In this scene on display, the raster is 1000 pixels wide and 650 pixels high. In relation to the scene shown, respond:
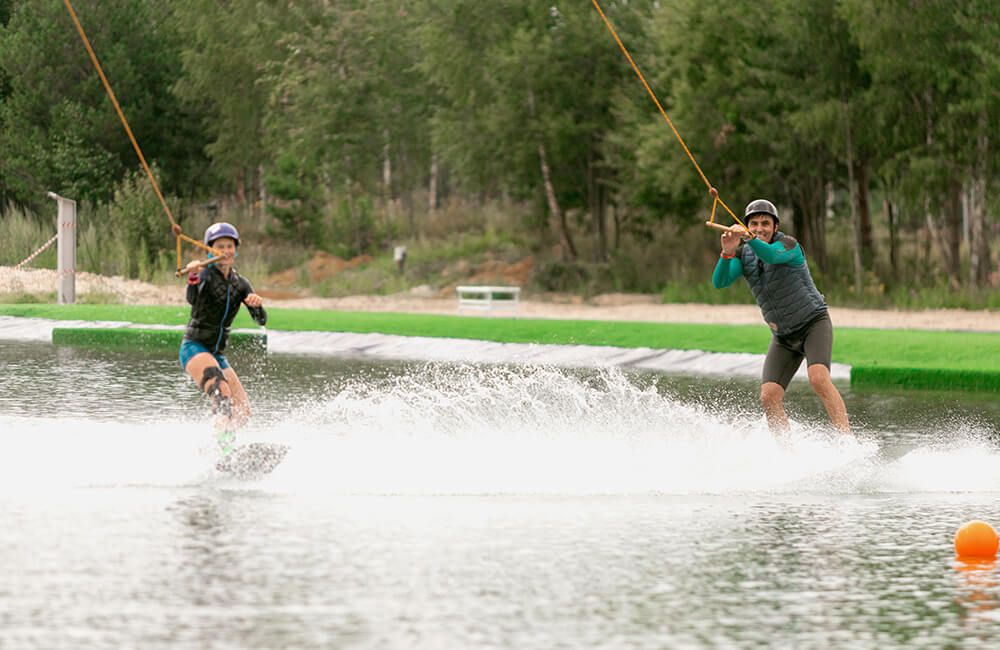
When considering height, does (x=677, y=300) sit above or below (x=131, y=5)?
below

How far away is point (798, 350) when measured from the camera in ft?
43.2

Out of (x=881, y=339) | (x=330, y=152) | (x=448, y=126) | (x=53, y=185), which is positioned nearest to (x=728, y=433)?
(x=881, y=339)

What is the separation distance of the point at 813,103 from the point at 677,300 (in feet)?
18.9

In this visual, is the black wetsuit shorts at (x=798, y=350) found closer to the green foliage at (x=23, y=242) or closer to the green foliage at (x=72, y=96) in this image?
the green foliage at (x=23, y=242)

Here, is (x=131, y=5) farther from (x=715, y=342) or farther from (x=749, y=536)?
(x=749, y=536)

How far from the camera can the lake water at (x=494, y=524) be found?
285 inches

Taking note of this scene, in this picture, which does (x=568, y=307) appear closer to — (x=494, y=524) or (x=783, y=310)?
(x=783, y=310)

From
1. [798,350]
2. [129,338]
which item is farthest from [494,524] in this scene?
[129,338]

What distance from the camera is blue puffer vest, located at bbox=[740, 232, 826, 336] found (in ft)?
42.4

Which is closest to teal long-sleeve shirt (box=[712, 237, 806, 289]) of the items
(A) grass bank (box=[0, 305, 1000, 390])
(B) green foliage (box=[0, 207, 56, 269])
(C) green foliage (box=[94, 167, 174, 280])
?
(A) grass bank (box=[0, 305, 1000, 390])

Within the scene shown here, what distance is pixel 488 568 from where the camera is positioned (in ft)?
27.8

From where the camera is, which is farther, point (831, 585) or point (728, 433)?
point (728, 433)

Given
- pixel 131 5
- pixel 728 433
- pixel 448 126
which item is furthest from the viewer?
pixel 131 5

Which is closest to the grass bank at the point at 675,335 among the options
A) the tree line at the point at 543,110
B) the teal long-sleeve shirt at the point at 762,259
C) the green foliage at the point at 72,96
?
the teal long-sleeve shirt at the point at 762,259
